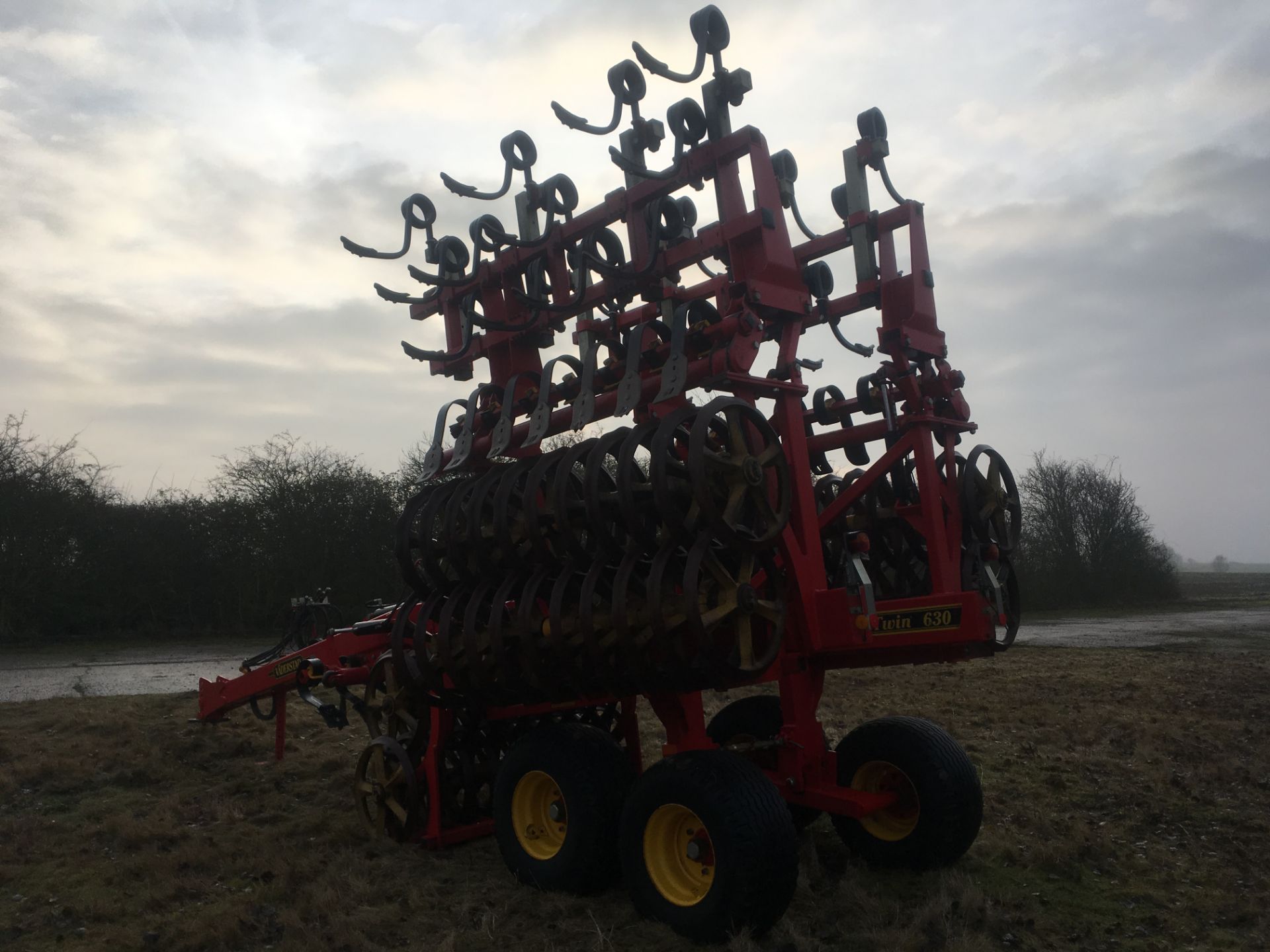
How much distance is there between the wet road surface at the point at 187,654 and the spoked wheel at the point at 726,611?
9686 millimetres

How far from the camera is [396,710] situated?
6.57 metres

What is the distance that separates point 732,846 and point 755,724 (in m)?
2.07

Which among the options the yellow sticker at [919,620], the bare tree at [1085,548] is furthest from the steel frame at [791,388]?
the bare tree at [1085,548]

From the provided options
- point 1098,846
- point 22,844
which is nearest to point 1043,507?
point 1098,846

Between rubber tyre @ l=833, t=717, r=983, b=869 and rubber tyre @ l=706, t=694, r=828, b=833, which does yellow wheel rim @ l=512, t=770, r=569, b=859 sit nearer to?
rubber tyre @ l=706, t=694, r=828, b=833

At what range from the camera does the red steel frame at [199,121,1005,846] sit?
16.0 ft

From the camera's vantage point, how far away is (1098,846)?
18.5 feet

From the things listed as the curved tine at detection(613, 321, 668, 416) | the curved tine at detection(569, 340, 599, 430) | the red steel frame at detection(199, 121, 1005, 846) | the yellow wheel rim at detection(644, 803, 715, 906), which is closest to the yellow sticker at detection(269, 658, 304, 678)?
the red steel frame at detection(199, 121, 1005, 846)

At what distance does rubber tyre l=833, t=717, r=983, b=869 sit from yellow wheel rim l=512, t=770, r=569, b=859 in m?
1.62

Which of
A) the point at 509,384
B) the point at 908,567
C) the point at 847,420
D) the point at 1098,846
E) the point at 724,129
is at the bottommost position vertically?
the point at 1098,846

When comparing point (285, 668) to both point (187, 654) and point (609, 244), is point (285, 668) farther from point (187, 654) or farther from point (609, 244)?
point (187, 654)

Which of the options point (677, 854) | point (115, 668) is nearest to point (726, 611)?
point (677, 854)

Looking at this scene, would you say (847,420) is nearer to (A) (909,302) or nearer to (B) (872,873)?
(A) (909,302)

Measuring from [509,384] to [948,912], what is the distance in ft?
12.5
